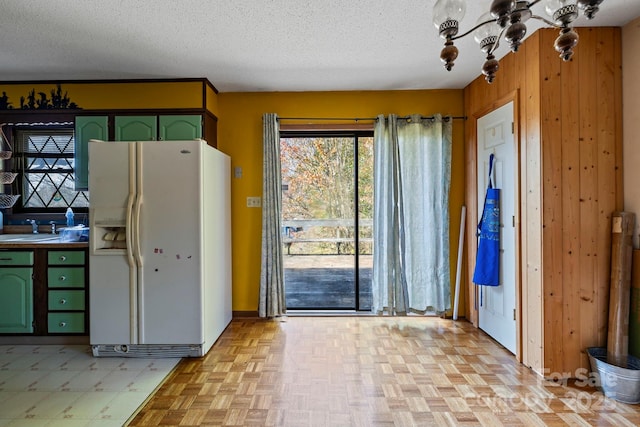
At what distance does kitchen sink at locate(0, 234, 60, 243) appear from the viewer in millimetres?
3072

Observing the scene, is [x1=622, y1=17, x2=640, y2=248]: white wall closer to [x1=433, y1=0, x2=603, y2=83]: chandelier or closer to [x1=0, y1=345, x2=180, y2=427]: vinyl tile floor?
[x1=433, y1=0, x2=603, y2=83]: chandelier

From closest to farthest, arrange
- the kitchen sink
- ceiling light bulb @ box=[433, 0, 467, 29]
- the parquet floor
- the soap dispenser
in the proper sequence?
ceiling light bulb @ box=[433, 0, 467, 29]
the parquet floor
the kitchen sink
the soap dispenser

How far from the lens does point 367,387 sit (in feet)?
7.55

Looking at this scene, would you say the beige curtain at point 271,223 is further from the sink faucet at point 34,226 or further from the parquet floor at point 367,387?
the sink faucet at point 34,226

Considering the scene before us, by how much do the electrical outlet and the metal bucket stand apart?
311 centimetres

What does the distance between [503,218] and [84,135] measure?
4045 millimetres

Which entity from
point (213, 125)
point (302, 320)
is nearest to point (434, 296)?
point (302, 320)

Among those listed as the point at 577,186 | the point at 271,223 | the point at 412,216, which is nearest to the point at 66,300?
the point at 271,223

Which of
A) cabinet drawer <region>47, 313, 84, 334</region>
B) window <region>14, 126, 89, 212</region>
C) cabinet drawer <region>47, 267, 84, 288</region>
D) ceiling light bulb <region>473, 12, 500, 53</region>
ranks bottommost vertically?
cabinet drawer <region>47, 313, 84, 334</region>

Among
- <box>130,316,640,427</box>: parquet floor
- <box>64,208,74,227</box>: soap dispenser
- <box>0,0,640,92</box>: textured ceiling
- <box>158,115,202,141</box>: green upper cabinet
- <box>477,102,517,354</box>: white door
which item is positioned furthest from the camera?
<box>64,208,74,227</box>: soap dispenser

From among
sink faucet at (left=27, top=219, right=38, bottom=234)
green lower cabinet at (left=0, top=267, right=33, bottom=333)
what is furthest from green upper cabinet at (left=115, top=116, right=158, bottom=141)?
green lower cabinet at (left=0, top=267, right=33, bottom=333)

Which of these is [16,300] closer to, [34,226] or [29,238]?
[29,238]

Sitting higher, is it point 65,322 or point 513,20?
point 513,20

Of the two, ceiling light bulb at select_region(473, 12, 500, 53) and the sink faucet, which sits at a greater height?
ceiling light bulb at select_region(473, 12, 500, 53)
